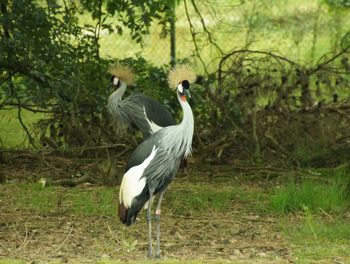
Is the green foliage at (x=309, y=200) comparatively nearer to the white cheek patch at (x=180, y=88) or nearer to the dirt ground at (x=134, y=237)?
the dirt ground at (x=134, y=237)

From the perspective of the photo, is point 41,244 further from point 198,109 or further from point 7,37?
point 198,109

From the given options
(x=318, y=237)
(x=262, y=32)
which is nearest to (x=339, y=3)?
(x=262, y=32)

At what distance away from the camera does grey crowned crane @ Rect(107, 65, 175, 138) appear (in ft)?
28.6

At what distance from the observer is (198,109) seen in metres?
9.90

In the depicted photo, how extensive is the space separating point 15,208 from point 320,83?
147 inches

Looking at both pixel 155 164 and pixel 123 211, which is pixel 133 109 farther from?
pixel 123 211

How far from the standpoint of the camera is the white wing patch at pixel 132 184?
6.33m

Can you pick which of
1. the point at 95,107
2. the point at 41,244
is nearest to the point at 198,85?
the point at 95,107

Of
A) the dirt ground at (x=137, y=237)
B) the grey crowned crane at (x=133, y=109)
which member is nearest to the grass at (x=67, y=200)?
the dirt ground at (x=137, y=237)

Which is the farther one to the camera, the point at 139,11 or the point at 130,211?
the point at 139,11

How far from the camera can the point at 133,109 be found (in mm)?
8883

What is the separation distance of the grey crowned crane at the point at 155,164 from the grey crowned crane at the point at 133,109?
1999mm

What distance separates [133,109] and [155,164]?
2512 mm

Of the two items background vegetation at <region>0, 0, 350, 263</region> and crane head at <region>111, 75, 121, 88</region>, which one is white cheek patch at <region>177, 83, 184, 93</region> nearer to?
background vegetation at <region>0, 0, 350, 263</region>
